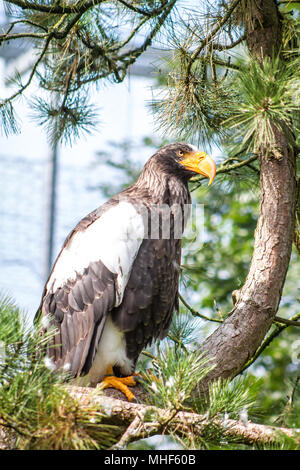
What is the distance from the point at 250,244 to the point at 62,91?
4043 millimetres

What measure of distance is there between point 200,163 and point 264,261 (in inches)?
31.2

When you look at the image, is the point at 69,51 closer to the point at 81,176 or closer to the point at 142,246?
the point at 142,246

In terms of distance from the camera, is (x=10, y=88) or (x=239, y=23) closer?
(x=239, y=23)

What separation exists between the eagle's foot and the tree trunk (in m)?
0.41

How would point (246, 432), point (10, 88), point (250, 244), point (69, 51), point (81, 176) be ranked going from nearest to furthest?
point (246, 432) → point (10, 88) → point (69, 51) → point (250, 244) → point (81, 176)

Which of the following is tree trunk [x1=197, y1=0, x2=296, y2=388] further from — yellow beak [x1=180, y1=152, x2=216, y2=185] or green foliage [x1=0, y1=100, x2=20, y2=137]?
green foliage [x1=0, y1=100, x2=20, y2=137]

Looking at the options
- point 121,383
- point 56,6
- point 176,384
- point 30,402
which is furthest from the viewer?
point 121,383

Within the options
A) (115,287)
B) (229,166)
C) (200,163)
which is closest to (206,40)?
(200,163)

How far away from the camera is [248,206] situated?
25.0 ft

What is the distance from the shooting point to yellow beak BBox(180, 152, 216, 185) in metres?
3.32

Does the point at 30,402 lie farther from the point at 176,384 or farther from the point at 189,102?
the point at 189,102

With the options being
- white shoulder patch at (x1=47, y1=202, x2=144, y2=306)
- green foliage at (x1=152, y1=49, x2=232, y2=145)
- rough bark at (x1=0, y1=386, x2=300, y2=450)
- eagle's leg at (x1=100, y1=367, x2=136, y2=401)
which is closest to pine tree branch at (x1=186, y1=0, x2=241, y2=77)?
green foliage at (x1=152, y1=49, x2=232, y2=145)

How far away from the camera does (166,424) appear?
1935 millimetres
